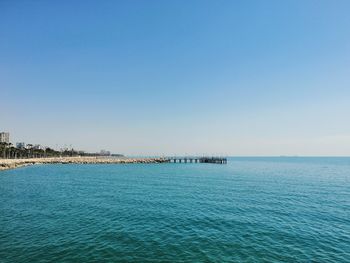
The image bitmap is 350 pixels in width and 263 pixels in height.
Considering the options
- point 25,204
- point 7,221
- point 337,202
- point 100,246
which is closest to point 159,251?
point 100,246

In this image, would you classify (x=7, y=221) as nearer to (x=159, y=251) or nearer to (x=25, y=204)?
(x=25, y=204)

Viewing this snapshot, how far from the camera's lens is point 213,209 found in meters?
28.4

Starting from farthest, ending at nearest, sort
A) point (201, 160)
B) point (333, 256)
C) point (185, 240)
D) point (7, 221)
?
point (201, 160) < point (7, 221) < point (185, 240) < point (333, 256)

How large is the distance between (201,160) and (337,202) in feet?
409

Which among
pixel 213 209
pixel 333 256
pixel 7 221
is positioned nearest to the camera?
pixel 333 256

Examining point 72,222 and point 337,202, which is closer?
point 72,222

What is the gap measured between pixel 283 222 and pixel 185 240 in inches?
429

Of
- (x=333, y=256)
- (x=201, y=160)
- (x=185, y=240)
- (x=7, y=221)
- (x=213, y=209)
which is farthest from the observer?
(x=201, y=160)

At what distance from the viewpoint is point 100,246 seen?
17.0 metres

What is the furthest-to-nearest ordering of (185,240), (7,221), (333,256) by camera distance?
(7,221), (185,240), (333,256)

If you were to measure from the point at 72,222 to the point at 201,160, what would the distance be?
455 feet

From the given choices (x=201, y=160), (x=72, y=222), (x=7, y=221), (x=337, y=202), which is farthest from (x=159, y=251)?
(x=201, y=160)

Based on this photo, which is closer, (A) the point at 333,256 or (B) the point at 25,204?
(A) the point at 333,256

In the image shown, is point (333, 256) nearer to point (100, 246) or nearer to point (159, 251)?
point (159, 251)
